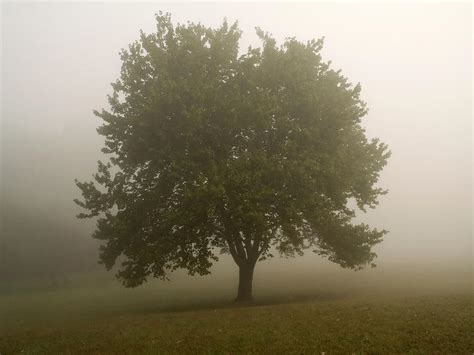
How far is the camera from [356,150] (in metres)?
35.6

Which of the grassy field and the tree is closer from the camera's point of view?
the grassy field

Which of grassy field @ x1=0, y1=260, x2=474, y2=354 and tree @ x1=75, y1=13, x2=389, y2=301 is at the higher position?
tree @ x1=75, y1=13, x2=389, y2=301

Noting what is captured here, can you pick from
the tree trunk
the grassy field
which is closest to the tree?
the tree trunk

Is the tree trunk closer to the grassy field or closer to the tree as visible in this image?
the tree

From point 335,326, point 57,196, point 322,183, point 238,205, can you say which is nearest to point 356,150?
point 322,183

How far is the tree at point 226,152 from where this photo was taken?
1283 inches

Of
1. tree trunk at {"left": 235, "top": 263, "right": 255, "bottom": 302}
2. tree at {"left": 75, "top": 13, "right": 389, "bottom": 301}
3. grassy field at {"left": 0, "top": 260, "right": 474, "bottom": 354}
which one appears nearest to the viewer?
grassy field at {"left": 0, "top": 260, "right": 474, "bottom": 354}

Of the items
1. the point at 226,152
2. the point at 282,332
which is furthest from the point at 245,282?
the point at 282,332

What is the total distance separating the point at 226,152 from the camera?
35875 mm

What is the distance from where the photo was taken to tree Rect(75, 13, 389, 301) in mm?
32594

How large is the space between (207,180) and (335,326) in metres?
14.4

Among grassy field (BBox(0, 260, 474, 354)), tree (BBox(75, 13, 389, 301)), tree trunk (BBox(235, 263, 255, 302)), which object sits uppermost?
tree (BBox(75, 13, 389, 301))

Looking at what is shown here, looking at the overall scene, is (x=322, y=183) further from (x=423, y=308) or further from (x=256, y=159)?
(x=423, y=308)

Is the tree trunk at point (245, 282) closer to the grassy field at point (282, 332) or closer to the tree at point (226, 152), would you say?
the tree at point (226, 152)
